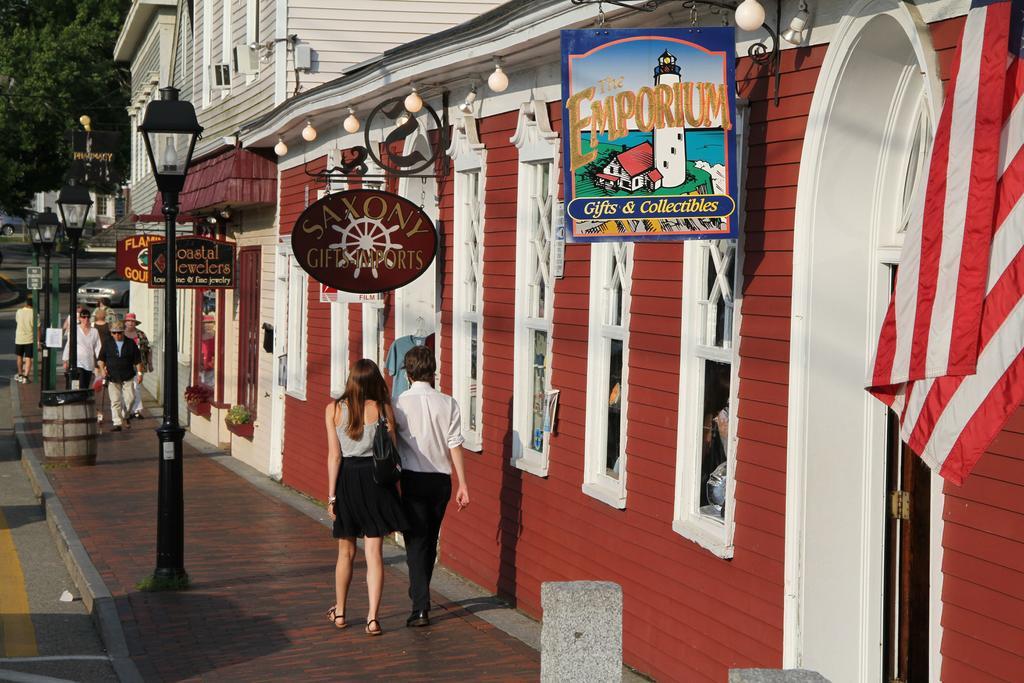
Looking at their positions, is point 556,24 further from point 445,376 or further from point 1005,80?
point 1005,80

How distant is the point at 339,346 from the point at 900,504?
9.67 metres

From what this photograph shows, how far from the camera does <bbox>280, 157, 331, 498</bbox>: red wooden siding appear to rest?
1614 cm

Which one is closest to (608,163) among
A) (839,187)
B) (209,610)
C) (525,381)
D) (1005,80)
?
(839,187)

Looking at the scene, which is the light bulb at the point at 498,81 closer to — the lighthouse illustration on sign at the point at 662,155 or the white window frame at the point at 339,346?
the lighthouse illustration on sign at the point at 662,155

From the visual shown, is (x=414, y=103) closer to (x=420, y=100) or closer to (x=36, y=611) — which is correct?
(x=420, y=100)

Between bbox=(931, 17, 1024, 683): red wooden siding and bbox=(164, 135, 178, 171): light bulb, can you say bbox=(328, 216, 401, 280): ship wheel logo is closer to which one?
bbox=(164, 135, 178, 171): light bulb

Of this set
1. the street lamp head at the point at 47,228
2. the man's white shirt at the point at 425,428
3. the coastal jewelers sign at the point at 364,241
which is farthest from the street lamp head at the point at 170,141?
the street lamp head at the point at 47,228

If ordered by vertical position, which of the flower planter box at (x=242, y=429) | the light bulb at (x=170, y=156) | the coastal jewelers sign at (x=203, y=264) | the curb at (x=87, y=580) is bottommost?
the curb at (x=87, y=580)

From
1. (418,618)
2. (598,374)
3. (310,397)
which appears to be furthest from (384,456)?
(310,397)

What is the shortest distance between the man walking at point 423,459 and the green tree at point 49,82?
46825 millimetres

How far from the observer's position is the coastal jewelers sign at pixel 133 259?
70.6 feet

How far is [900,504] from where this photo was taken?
21.4 feet

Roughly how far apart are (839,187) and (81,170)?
33.9 metres

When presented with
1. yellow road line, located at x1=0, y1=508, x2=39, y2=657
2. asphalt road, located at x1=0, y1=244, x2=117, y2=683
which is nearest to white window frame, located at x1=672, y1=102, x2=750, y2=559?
asphalt road, located at x1=0, y1=244, x2=117, y2=683
